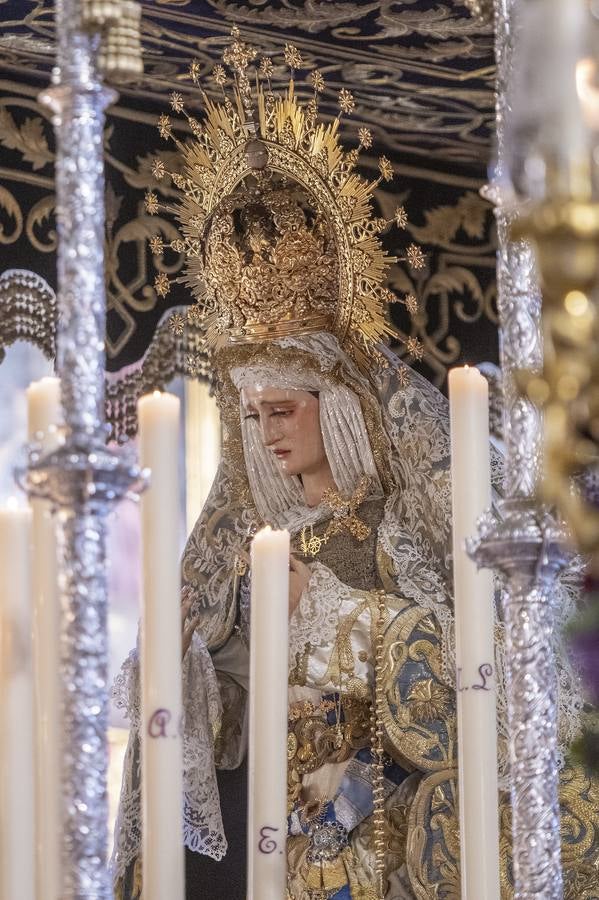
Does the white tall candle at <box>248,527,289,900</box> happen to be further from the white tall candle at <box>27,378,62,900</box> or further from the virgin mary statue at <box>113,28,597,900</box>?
the virgin mary statue at <box>113,28,597,900</box>

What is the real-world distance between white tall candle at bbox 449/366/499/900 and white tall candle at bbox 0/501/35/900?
0.39 metres

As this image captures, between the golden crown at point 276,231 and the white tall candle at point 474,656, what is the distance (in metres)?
1.57

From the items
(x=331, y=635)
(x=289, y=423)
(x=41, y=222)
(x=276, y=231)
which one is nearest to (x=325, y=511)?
(x=289, y=423)

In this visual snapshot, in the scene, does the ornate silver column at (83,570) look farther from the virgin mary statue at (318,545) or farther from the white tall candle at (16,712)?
the virgin mary statue at (318,545)

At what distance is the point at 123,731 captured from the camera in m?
4.02

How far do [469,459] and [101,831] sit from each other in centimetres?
55

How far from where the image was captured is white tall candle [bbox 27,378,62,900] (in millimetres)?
1479

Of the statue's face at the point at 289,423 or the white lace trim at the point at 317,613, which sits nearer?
the white lace trim at the point at 317,613

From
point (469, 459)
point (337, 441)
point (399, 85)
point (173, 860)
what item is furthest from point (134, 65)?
point (399, 85)

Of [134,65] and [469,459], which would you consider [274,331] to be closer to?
[469,459]

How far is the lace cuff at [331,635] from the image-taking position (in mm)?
3373

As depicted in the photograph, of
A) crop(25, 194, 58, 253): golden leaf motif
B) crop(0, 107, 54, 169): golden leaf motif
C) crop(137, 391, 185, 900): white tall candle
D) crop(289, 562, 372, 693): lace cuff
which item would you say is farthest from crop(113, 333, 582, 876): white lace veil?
crop(137, 391, 185, 900): white tall candle

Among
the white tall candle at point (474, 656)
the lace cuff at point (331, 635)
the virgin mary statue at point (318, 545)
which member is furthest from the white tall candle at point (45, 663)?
the lace cuff at point (331, 635)

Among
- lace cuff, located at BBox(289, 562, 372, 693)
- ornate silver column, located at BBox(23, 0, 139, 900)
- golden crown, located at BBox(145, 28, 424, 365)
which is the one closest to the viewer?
ornate silver column, located at BBox(23, 0, 139, 900)
